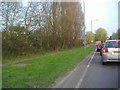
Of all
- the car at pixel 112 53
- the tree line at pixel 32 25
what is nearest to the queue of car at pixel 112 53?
the car at pixel 112 53

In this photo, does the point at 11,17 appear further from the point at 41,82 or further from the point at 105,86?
the point at 105,86

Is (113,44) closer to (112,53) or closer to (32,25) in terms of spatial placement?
(112,53)

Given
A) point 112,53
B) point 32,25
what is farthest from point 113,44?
point 32,25

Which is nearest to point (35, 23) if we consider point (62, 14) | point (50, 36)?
point (50, 36)

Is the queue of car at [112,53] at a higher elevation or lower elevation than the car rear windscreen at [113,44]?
lower

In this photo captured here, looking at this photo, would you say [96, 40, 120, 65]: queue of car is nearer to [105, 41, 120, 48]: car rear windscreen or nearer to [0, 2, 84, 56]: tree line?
[105, 41, 120, 48]: car rear windscreen

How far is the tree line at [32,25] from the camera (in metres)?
16.3

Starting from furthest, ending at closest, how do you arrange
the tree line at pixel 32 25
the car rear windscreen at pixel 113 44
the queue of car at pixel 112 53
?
the tree line at pixel 32 25 → the car rear windscreen at pixel 113 44 → the queue of car at pixel 112 53

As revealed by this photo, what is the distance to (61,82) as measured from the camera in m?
6.56

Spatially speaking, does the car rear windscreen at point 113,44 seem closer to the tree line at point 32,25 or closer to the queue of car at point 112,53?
the queue of car at point 112,53

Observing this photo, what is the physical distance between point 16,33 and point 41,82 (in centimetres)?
1123

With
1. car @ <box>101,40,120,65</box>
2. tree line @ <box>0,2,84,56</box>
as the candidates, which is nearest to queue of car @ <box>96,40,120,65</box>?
car @ <box>101,40,120,65</box>

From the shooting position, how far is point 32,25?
20.4 metres

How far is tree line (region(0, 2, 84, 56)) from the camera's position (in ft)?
53.6
